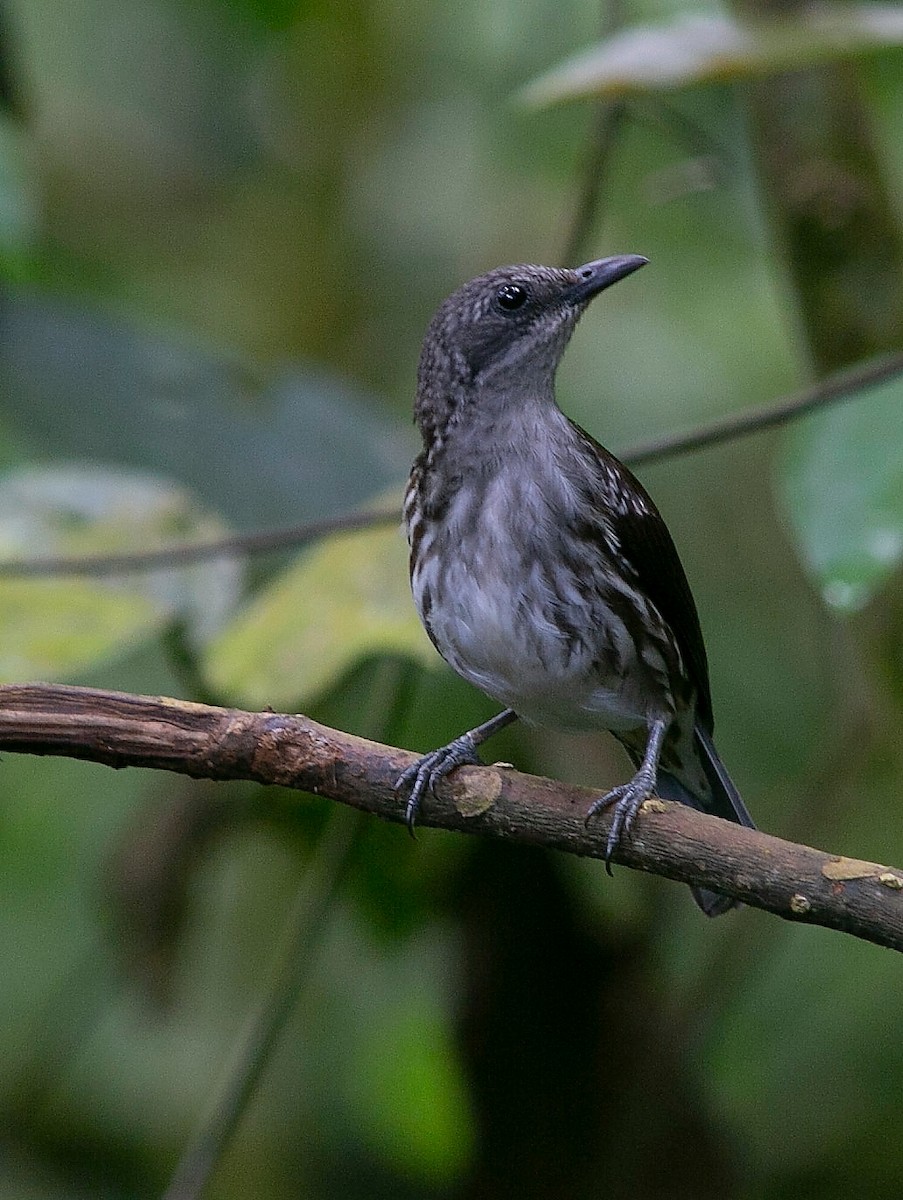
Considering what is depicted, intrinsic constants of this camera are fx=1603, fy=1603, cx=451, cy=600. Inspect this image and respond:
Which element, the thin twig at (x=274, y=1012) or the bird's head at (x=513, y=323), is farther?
the thin twig at (x=274, y=1012)

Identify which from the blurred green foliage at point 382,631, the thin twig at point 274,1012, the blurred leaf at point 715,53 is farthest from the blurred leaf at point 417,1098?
the blurred leaf at point 715,53

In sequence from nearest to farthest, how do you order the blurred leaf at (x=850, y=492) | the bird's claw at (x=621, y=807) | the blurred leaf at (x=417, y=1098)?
the bird's claw at (x=621, y=807) < the blurred leaf at (x=850, y=492) < the blurred leaf at (x=417, y=1098)

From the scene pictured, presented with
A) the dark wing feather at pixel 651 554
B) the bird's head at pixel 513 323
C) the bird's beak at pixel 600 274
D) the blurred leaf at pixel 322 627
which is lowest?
the blurred leaf at pixel 322 627

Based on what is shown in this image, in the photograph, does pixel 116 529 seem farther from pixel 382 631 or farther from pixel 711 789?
pixel 711 789

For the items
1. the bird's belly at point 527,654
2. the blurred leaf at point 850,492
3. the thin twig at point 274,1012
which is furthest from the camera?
the thin twig at point 274,1012

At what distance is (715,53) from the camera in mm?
3943

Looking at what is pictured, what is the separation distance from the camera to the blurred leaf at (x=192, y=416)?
16.9 ft

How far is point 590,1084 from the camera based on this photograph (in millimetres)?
4977

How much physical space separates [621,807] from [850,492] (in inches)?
36.2

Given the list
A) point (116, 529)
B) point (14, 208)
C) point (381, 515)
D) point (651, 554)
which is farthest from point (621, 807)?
point (14, 208)

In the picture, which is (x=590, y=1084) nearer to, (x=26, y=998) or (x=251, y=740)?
(x=26, y=998)

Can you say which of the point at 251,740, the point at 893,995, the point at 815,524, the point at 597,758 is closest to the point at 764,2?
the point at 815,524

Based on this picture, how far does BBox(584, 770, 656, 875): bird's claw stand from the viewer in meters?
2.76

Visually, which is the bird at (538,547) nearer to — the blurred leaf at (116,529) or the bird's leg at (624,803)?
the bird's leg at (624,803)
